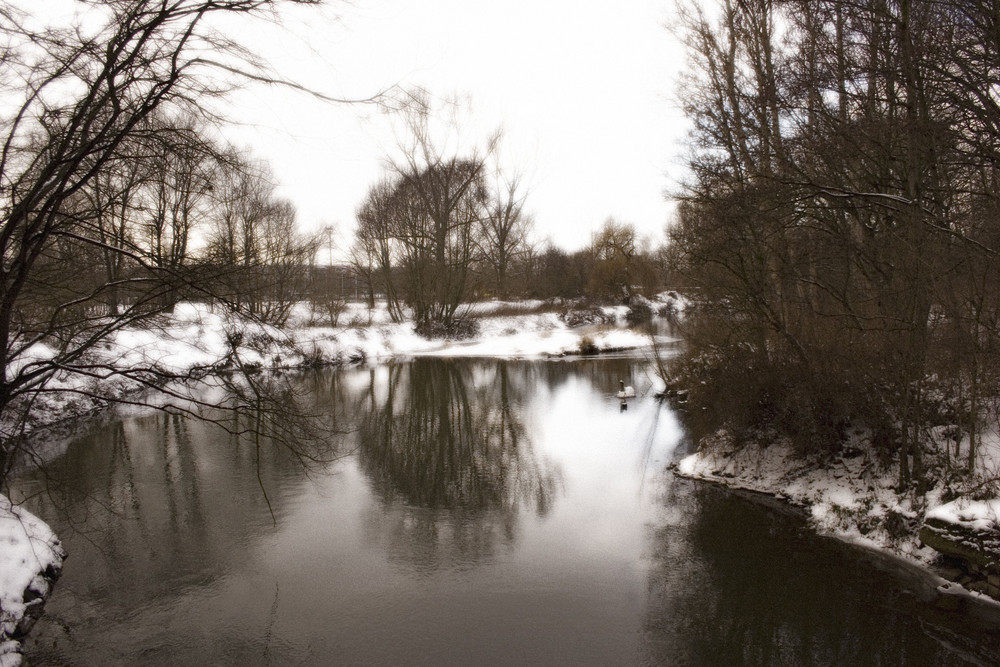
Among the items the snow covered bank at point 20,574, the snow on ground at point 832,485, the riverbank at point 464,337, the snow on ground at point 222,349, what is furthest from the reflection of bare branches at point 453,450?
the snow covered bank at point 20,574

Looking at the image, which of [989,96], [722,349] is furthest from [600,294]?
[989,96]

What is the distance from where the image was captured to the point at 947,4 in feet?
20.8

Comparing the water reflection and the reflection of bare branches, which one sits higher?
the reflection of bare branches

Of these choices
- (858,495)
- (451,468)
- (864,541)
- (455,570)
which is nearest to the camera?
(455,570)

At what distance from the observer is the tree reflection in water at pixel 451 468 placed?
782 cm

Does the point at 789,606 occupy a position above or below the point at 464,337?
below

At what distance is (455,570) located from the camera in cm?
686

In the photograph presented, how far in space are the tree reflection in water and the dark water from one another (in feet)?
0.20

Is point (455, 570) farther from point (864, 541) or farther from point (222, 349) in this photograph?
point (864, 541)

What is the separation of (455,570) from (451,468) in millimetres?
4006

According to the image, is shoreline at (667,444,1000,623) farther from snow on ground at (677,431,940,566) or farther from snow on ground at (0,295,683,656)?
snow on ground at (0,295,683,656)

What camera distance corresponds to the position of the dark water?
536 centimetres

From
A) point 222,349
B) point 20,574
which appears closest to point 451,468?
point 222,349

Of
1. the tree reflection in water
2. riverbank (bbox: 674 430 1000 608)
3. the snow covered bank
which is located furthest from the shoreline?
the snow covered bank
